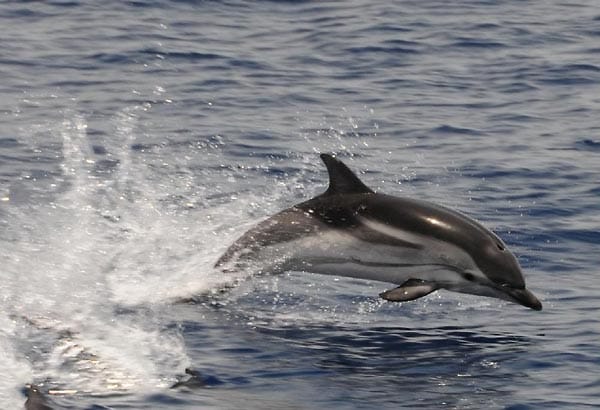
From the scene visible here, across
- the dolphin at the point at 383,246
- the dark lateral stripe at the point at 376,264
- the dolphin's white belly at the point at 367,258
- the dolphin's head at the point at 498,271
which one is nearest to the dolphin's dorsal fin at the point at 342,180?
the dolphin at the point at 383,246

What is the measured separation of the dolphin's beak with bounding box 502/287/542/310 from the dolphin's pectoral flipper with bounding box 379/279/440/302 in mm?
556

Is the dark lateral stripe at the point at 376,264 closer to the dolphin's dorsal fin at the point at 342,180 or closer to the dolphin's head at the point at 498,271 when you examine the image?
the dolphin's head at the point at 498,271

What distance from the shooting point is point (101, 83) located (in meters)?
21.4

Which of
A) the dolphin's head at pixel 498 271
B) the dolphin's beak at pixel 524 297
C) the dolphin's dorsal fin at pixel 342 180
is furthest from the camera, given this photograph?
the dolphin's dorsal fin at pixel 342 180

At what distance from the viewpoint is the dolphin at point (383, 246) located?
12852 mm

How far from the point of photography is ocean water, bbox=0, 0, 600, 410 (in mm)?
11359

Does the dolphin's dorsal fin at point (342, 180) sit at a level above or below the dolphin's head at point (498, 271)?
above

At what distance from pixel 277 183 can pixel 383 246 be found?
13.3ft

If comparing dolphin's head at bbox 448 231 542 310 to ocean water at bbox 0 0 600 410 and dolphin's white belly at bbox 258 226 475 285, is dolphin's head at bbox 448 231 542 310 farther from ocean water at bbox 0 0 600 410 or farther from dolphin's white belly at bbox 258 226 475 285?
ocean water at bbox 0 0 600 410

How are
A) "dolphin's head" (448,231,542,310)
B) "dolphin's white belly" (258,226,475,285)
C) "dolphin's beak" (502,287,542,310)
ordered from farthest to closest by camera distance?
"dolphin's white belly" (258,226,475,285) → "dolphin's head" (448,231,542,310) → "dolphin's beak" (502,287,542,310)

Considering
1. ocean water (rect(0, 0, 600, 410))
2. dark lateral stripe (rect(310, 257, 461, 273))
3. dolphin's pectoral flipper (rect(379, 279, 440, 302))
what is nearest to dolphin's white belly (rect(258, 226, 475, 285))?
dark lateral stripe (rect(310, 257, 461, 273))

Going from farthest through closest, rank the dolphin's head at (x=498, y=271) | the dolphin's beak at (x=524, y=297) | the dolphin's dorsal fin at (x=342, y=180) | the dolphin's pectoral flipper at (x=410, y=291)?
the dolphin's dorsal fin at (x=342, y=180) < the dolphin's head at (x=498, y=271) < the dolphin's beak at (x=524, y=297) < the dolphin's pectoral flipper at (x=410, y=291)

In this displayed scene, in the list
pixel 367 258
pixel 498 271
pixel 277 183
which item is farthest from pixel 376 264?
pixel 277 183

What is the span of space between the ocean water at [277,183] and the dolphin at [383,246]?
0.29 metres
